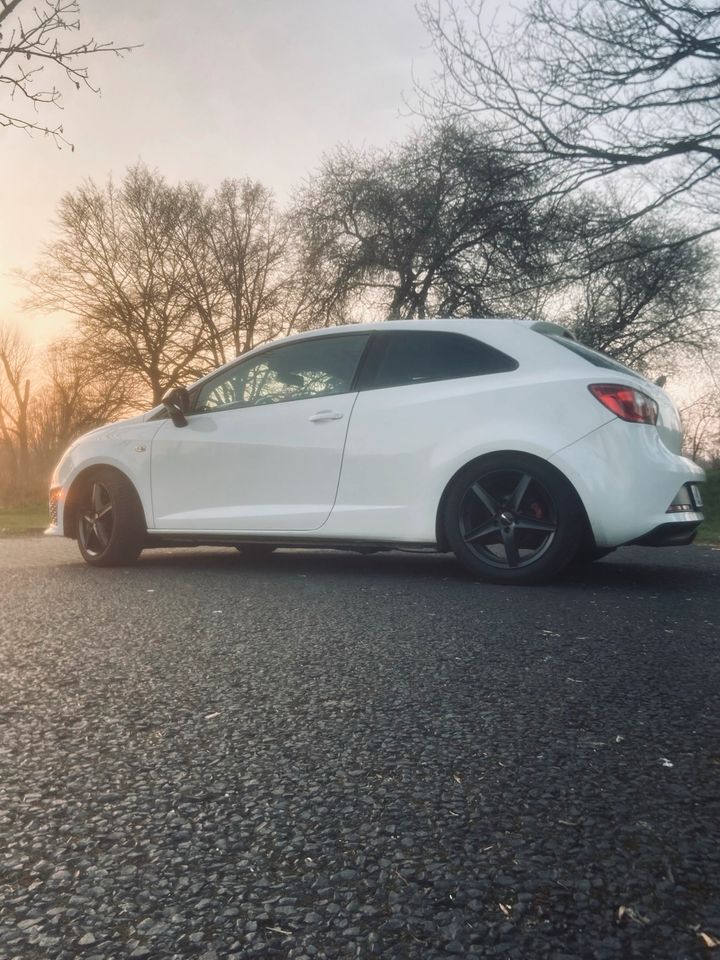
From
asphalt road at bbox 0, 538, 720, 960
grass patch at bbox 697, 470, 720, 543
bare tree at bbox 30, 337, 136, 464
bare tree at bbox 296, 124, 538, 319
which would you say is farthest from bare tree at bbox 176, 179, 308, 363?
asphalt road at bbox 0, 538, 720, 960

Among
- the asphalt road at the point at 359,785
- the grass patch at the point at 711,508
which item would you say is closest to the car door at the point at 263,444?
the asphalt road at the point at 359,785

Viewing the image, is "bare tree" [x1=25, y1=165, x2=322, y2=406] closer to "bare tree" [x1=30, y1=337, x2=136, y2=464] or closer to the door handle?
"bare tree" [x1=30, y1=337, x2=136, y2=464]

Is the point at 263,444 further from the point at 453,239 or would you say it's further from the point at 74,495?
the point at 453,239

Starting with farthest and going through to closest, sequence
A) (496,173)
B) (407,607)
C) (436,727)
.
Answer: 1. (496,173)
2. (407,607)
3. (436,727)

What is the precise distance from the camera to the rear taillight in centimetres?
534

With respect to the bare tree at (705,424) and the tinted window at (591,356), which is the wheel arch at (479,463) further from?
the bare tree at (705,424)

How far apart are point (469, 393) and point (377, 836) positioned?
13.3 feet

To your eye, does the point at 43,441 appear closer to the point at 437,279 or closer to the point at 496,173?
the point at 437,279

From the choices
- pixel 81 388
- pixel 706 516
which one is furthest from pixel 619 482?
pixel 81 388

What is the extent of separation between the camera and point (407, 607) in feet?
15.6

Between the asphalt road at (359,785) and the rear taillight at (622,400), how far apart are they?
1384 mm

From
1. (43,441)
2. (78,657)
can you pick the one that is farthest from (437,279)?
(43,441)

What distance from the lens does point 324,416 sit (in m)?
6.09

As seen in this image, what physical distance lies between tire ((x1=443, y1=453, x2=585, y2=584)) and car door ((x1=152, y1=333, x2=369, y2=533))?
2.92ft
